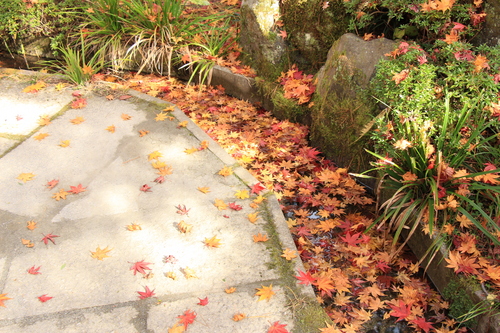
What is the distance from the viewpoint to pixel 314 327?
2.50m

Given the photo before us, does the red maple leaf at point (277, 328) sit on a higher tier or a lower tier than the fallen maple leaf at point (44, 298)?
higher

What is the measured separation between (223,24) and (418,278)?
12.7 ft

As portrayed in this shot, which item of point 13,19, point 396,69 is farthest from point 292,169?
point 13,19

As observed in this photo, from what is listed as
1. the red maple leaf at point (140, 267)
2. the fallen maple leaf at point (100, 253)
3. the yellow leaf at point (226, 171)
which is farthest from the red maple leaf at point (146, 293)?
the yellow leaf at point (226, 171)

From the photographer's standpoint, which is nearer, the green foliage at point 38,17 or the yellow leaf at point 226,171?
the yellow leaf at point 226,171

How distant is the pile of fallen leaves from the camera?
2842 mm

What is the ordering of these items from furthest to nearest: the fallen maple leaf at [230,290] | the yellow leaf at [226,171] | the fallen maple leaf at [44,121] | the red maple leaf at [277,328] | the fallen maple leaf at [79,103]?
the fallen maple leaf at [79,103]
the fallen maple leaf at [44,121]
the yellow leaf at [226,171]
the fallen maple leaf at [230,290]
the red maple leaf at [277,328]

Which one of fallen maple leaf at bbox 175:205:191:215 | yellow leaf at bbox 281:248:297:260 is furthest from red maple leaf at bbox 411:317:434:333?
fallen maple leaf at bbox 175:205:191:215

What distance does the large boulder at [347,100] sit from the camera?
3.79 m

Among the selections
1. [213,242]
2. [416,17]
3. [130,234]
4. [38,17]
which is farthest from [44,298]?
[38,17]

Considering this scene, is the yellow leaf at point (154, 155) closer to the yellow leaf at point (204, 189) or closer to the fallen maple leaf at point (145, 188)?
the fallen maple leaf at point (145, 188)

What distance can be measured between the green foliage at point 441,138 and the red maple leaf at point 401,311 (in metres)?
0.44

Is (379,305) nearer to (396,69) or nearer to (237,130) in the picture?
(396,69)

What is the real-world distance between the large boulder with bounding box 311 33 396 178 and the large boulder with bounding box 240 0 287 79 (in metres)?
0.72
